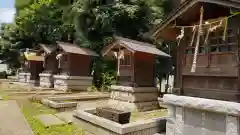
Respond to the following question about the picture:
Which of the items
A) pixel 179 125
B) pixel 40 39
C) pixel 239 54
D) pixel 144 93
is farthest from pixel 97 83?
pixel 239 54

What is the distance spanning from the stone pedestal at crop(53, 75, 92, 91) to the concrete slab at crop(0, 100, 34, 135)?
7587 millimetres

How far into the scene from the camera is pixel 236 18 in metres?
6.71

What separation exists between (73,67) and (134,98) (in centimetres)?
938

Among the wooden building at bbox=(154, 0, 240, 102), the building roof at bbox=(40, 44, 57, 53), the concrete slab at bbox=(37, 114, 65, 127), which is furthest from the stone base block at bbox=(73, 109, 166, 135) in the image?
the building roof at bbox=(40, 44, 57, 53)

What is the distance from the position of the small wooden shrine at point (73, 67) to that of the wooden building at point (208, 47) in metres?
13.5

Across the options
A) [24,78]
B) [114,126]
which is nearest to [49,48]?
[24,78]

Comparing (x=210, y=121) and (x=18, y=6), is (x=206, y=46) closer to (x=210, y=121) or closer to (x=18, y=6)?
(x=210, y=121)

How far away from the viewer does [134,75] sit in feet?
44.7

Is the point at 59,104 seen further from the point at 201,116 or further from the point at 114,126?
the point at 201,116

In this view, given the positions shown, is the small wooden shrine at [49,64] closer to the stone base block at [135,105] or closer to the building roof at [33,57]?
the building roof at [33,57]

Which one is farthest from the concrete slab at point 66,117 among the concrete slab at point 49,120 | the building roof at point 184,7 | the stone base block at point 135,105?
the building roof at point 184,7

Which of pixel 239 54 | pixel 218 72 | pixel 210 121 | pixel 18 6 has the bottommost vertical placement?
pixel 210 121

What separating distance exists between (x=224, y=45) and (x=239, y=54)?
0.57m

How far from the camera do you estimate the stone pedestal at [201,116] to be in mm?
6216
